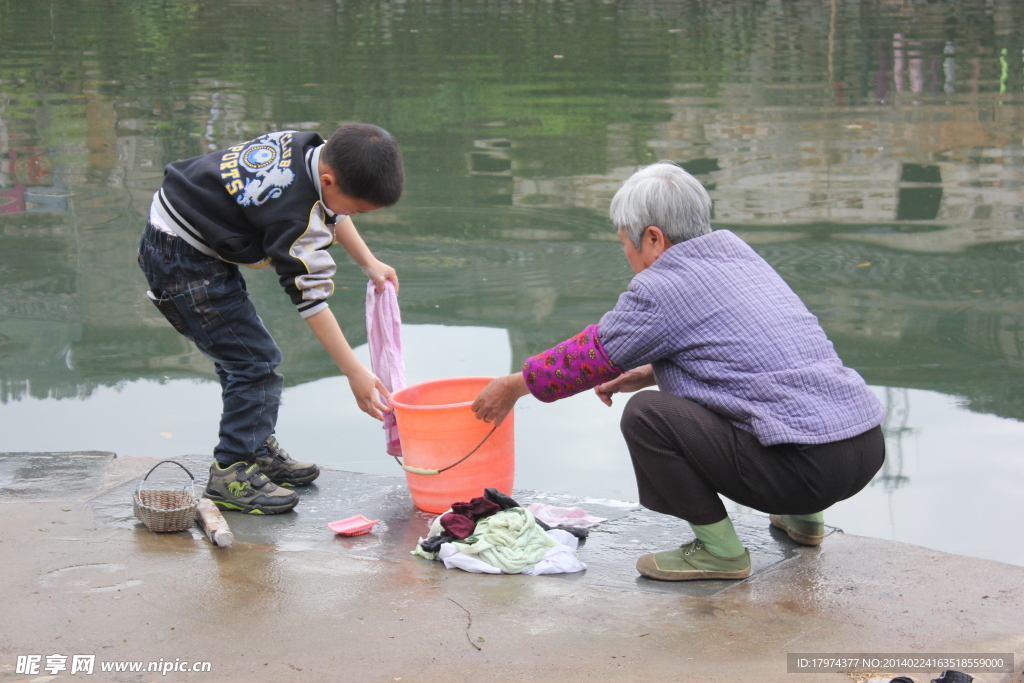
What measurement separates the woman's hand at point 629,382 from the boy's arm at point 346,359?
645 mm

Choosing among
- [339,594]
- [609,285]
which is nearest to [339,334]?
[339,594]

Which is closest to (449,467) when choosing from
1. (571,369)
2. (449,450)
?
(449,450)

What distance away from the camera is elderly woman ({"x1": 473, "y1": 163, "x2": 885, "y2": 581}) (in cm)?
233

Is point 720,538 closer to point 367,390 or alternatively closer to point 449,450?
point 449,450

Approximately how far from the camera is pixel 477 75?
12.2 meters

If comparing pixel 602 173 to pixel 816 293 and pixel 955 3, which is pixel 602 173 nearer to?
pixel 816 293

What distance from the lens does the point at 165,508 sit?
2.79m

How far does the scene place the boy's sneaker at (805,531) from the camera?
8.73ft

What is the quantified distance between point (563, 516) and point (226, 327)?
114cm

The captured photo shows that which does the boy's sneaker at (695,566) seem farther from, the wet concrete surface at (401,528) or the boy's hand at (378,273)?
the boy's hand at (378,273)

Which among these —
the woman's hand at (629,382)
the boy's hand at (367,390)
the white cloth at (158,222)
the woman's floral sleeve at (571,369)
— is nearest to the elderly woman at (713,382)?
the woman's floral sleeve at (571,369)

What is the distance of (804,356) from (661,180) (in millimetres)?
550

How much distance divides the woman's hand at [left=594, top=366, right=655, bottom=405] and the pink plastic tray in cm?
76

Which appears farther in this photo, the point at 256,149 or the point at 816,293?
the point at 816,293
